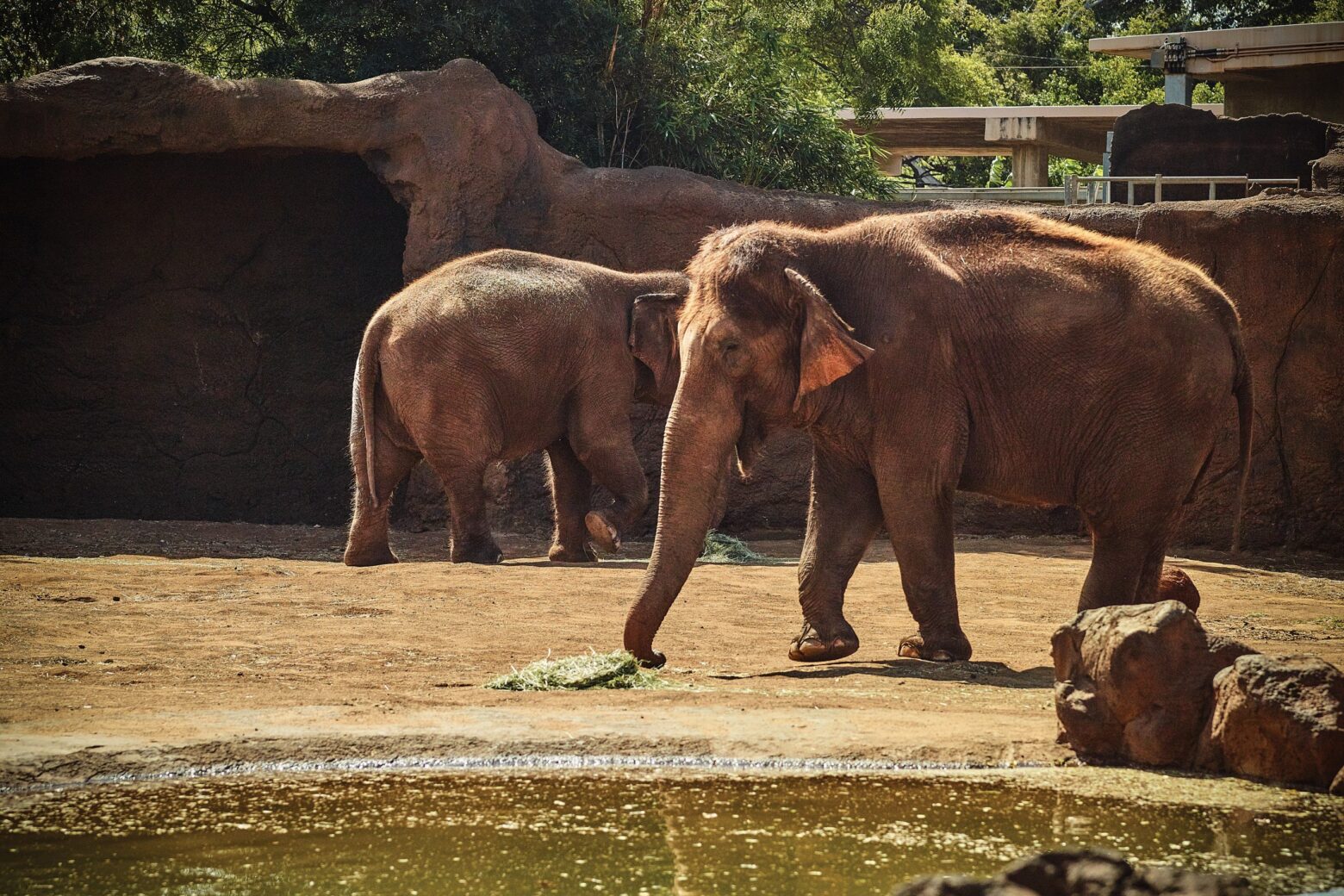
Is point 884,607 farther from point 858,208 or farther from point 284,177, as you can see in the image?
point 284,177

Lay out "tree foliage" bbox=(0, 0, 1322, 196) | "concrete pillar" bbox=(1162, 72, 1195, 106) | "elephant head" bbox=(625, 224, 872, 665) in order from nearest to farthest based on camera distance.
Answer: "elephant head" bbox=(625, 224, 872, 665) → "tree foliage" bbox=(0, 0, 1322, 196) → "concrete pillar" bbox=(1162, 72, 1195, 106)

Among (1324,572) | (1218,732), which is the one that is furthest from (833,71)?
(1218,732)

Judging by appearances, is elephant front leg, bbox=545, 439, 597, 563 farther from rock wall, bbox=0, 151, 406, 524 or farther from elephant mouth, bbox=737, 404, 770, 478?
elephant mouth, bbox=737, 404, 770, 478

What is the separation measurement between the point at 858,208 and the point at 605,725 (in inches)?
374

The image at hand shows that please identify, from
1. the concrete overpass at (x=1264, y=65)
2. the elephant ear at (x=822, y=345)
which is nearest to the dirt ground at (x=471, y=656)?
the elephant ear at (x=822, y=345)

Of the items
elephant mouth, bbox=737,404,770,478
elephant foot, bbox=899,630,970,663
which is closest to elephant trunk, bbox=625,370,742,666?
elephant mouth, bbox=737,404,770,478

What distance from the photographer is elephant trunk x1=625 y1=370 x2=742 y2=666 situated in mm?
7352

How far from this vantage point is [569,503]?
1291cm

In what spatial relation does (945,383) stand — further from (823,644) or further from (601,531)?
(601,531)

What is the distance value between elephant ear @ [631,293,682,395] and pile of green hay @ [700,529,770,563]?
1223 mm

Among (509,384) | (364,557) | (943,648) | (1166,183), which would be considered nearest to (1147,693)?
(943,648)

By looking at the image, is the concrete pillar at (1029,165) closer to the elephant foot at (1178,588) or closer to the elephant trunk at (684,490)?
the elephant foot at (1178,588)

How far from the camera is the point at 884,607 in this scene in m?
9.92

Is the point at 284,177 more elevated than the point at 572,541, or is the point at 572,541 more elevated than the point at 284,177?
the point at 284,177
